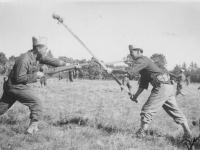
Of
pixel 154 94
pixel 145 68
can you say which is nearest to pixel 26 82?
pixel 145 68

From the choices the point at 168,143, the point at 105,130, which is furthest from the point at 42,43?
the point at 168,143

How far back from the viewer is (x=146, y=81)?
4.73 meters

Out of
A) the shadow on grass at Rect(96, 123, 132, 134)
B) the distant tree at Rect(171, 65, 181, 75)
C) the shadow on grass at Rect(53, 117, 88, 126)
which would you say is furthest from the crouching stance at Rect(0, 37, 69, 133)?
the distant tree at Rect(171, 65, 181, 75)

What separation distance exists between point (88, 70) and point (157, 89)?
74684mm

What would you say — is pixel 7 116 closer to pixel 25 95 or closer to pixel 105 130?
pixel 25 95

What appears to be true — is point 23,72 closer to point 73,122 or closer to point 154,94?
point 73,122

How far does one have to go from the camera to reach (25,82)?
13.5 ft

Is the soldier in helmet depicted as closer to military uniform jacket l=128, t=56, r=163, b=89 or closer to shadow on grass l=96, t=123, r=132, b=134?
shadow on grass l=96, t=123, r=132, b=134

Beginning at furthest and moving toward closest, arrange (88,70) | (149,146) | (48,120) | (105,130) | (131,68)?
(88,70) → (48,120) → (105,130) → (131,68) → (149,146)

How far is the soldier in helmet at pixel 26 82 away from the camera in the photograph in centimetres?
402

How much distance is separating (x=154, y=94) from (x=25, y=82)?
2772mm

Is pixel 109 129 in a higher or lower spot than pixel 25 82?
lower

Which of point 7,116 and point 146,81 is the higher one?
point 146,81

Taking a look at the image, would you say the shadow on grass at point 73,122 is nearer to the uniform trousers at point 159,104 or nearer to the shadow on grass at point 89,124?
the shadow on grass at point 89,124
